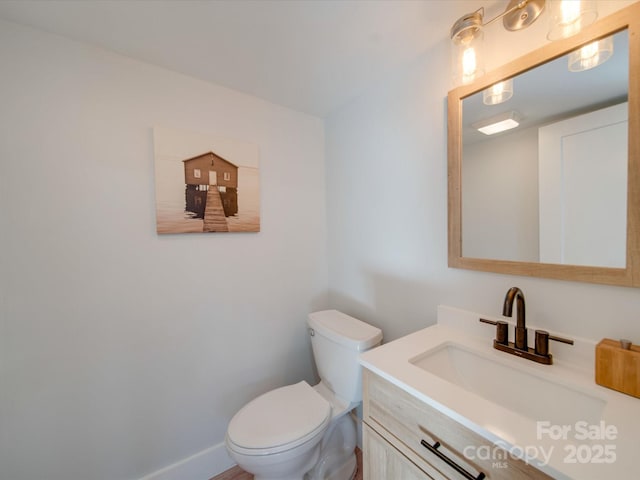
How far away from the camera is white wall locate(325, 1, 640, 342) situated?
835 mm

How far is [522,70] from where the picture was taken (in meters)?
0.90

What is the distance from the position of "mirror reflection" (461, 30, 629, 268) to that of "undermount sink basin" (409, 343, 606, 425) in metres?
0.39

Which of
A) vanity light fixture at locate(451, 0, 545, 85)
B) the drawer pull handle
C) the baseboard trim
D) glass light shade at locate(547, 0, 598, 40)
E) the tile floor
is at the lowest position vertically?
the tile floor

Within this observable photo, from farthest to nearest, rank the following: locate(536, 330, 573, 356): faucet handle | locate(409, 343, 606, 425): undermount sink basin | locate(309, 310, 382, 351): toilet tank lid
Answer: locate(309, 310, 382, 351): toilet tank lid
locate(536, 330, 573, 356): faucet handle
locate(409, 343, 606, 425): undermount sink basin

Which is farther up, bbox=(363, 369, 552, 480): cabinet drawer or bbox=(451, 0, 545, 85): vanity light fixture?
bbox=(451, 0, 545, 85): vanity light fixture

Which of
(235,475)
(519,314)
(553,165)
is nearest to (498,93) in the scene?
(553,165)

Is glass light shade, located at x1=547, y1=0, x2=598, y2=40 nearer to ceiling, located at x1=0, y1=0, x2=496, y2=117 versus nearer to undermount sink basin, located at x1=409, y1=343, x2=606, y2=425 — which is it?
ceiling, located at x1=0, y1=0, x2=496, y2=117

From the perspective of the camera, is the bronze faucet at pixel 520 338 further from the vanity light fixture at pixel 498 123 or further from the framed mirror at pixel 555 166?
the vanity light fixture at pixel 498 123

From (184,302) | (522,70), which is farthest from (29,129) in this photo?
(522,70)

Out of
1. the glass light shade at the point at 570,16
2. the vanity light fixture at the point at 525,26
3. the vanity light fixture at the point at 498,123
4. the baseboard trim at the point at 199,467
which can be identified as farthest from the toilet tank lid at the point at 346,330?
Result: the glass light shade at the point at 570,16

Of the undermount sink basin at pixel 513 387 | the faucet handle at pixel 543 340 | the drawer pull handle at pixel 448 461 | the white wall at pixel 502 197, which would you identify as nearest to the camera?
the drawer pull handle at pixel 448 461

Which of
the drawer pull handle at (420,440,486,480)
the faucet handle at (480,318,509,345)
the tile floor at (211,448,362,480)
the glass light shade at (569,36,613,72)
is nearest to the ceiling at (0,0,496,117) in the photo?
the glass light shade at (569,36,613,72)

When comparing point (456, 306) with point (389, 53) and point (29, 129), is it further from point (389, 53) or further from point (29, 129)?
point (29, 129)

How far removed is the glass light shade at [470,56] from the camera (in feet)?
3.07
